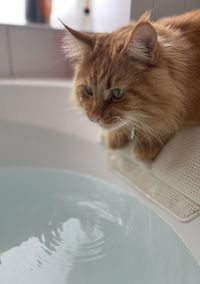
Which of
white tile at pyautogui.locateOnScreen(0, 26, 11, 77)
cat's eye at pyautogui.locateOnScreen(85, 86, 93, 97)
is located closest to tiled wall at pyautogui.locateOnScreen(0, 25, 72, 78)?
white tile at pyautogui.locateOnScreen(0, 26, 11, 77)

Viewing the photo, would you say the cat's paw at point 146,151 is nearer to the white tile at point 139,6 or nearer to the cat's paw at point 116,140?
the cat's paw at point 116,140

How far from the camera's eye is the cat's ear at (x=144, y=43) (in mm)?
747

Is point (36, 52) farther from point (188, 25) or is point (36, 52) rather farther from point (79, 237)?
point (79, 237)

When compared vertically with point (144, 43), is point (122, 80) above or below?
below

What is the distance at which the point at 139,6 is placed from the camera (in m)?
1.40

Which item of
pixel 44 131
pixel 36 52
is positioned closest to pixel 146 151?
pixel 44 131

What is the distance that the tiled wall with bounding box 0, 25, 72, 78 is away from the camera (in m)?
1.49

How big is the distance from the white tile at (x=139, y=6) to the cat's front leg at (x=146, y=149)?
2.22ft

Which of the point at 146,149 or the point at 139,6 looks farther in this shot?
the point at 139,6

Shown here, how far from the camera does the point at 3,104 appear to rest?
136 cm

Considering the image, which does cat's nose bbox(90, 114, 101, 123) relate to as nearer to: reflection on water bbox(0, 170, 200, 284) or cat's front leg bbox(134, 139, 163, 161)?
cat's front leg bbox(134, 139, 163, 161)

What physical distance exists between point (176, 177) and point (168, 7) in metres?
0.84

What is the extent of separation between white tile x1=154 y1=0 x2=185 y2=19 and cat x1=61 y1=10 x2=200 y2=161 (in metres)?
0.44

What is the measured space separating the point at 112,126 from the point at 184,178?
0.84 ft
